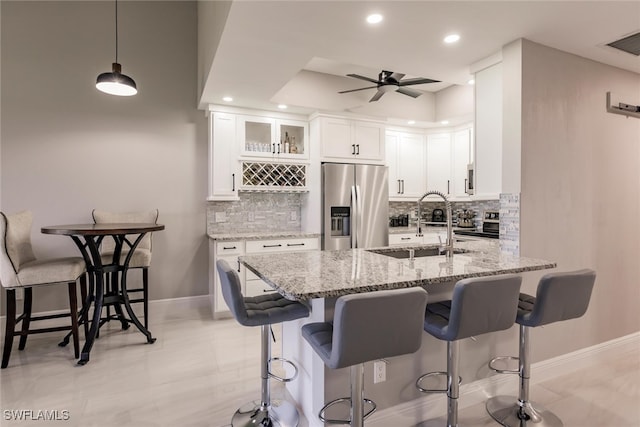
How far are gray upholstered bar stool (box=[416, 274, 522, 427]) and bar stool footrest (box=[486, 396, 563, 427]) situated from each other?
481 millimetres

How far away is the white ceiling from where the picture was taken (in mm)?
1883

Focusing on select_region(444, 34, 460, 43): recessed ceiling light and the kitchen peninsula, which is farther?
select_region(444, 34, 460, 43): recessed ceiling light

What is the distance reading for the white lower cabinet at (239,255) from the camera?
11.8 feet

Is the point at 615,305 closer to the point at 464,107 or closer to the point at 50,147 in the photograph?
the point at 464,107

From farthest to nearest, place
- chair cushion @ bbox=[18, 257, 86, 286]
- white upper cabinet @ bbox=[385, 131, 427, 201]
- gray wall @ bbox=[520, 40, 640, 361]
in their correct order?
white upper cabinet @ bbox=[385, 131, 427, 201]
chair cushion @ bbox=[18, 257, 86, 286]
gray wall @ bbox=[520, 40, 640, 361]

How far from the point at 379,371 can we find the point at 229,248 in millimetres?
2287

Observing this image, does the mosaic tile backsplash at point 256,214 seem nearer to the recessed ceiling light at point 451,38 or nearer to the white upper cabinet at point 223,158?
the white upper cabinet at point 223,158

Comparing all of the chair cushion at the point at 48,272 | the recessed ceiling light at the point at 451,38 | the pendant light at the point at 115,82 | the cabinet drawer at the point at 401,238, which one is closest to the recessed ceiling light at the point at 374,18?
the recessed ceiling light at the point at 451,38

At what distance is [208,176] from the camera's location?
160 inches

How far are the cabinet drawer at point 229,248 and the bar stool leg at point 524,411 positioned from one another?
2651mm

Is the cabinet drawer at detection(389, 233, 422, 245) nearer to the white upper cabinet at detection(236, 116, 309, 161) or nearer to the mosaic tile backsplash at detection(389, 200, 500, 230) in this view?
the mosaic tile backsplash at detection(389, 200, 500, 230)

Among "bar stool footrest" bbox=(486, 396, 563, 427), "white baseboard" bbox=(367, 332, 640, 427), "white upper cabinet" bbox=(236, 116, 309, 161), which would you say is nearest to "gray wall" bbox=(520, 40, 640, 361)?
"white baseboard" bbox=(367, 332, 640, 427)

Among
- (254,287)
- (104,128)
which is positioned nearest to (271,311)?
(254,287)

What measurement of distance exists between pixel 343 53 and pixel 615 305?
2.99 m
